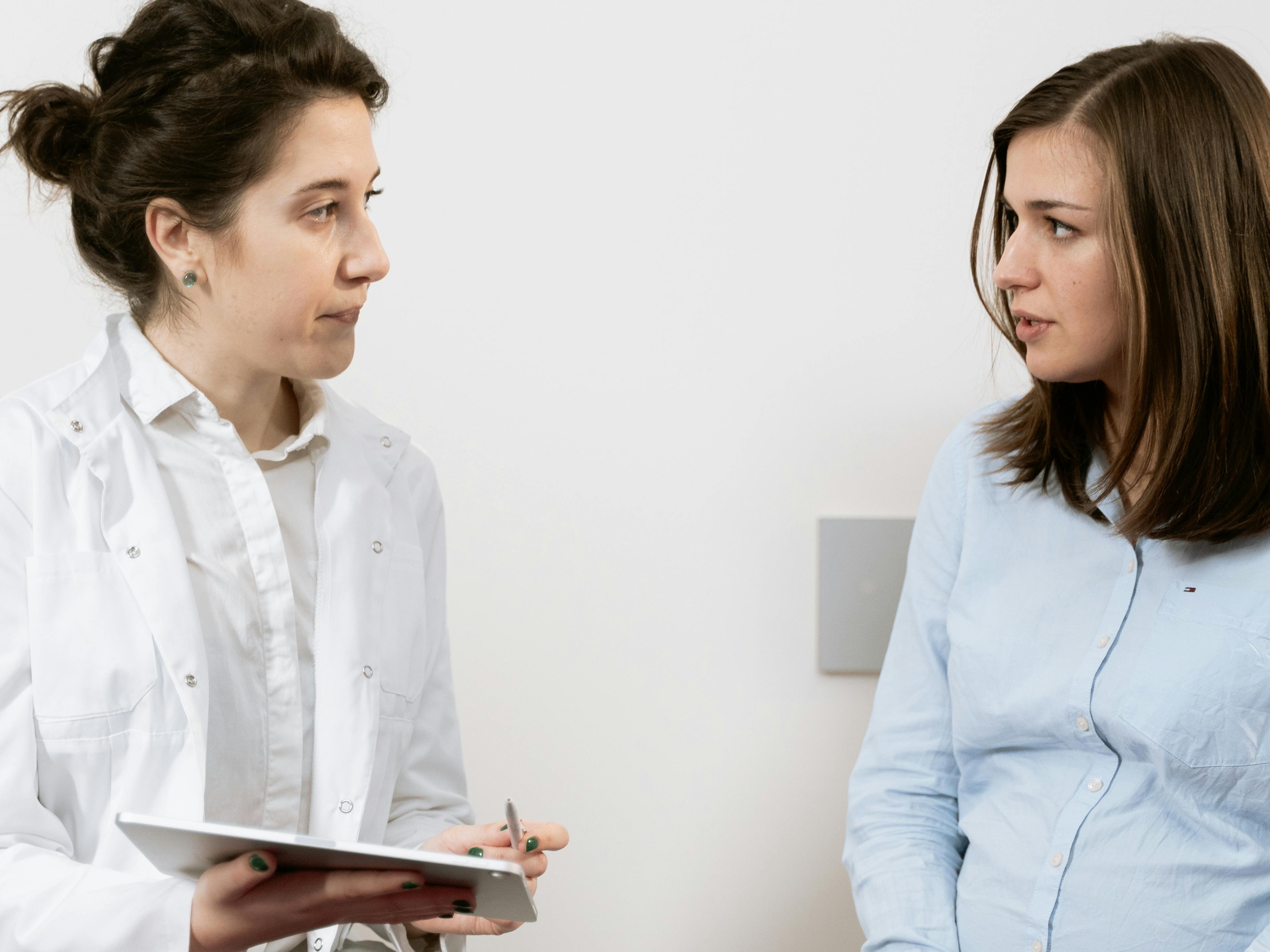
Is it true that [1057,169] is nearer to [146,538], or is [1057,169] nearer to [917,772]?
[917,772]

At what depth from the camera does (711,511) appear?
1452 millimetres

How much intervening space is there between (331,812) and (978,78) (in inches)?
46.7

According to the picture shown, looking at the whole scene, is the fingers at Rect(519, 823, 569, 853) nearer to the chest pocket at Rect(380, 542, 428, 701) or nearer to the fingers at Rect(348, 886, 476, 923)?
the fingers at Rect(348, 886, 476, 923)

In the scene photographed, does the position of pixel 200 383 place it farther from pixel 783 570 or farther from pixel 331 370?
pixel 783 570

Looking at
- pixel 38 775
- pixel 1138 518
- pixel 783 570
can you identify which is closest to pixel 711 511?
pixel 783 570

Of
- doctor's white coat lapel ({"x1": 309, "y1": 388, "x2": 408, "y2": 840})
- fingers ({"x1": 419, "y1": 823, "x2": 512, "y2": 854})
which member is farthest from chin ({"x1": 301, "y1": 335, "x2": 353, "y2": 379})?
fingers ({"x1": 419, "y1": 823, "x2": 512, "y2": 854})

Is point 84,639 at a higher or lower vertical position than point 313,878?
higher

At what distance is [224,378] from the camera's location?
1.06 metres

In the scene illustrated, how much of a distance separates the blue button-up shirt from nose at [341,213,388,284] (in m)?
0.67

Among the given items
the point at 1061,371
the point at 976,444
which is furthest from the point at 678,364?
the point at 1061,371

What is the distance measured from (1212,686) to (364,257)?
869 millimetres

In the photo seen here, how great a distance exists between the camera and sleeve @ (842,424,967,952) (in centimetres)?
114

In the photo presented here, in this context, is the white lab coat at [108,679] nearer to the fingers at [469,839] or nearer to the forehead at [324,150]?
the fingers at [469,839]

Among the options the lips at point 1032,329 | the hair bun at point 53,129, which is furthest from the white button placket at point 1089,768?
the hair bun at point 53,129
